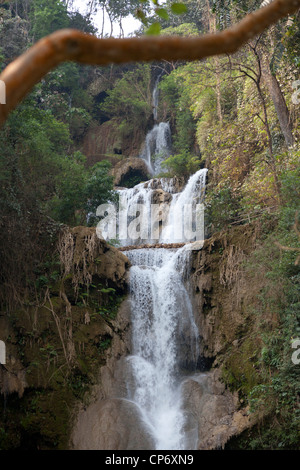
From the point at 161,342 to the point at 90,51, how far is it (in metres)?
8.73

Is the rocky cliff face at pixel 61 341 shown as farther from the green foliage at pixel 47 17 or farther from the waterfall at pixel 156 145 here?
the green foliage at pixel 47 17

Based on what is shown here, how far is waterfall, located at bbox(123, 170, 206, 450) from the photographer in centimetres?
776

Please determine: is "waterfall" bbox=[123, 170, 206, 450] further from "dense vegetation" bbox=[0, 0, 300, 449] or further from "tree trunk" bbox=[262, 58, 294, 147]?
"tree trunk" bbox=[262, 58, 294, 147]

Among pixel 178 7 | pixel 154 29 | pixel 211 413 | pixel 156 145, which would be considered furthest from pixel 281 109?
pixel 156 145

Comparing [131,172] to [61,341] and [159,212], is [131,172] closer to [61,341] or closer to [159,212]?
[159,212]

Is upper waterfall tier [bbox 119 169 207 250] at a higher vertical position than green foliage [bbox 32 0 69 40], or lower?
lower

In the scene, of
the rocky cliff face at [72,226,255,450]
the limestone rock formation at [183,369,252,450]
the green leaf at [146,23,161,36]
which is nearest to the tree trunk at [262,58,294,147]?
the rocky cliff face at [72,226,255,450]

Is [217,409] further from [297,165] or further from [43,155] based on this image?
[43,155]

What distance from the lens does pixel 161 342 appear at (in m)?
9.62

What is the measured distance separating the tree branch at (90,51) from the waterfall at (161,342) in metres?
7.07

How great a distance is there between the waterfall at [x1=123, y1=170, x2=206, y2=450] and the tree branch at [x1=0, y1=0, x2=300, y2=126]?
707cm

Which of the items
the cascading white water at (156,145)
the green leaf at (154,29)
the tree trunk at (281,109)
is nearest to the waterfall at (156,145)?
the cascading white water at (156,145)

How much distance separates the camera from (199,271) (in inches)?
399
